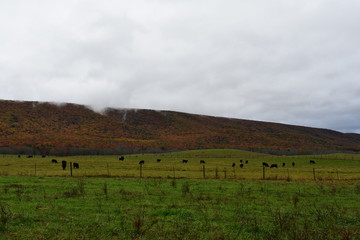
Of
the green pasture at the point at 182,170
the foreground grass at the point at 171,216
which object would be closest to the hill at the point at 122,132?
the green pasture at the point at 182,170

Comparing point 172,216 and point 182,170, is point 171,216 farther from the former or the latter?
point 182,170

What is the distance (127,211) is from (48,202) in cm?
440

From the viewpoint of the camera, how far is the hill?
96625mm

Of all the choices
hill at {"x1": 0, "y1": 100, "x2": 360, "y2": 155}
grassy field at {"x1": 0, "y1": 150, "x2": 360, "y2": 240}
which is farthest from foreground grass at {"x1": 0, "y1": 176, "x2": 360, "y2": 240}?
hill at {"x1": 0, "y1": 100, "x2": 360, "y2": 155}

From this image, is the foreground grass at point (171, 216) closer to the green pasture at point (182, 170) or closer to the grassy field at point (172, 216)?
the grassy field at point (172, 216)

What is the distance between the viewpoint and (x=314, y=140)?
16138 cm

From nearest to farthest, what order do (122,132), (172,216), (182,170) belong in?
(172,216)
(182,170)
(122,132)

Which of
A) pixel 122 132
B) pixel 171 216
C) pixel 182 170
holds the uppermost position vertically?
pixel 122 132

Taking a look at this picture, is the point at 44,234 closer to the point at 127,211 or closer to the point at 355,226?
the point at 127,211

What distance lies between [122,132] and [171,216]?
116418 millimetres

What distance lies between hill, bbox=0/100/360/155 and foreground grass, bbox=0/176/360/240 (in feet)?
247

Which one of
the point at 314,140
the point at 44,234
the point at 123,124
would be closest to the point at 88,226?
the point at 44,234

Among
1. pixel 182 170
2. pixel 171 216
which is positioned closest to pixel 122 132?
pixel 182 170

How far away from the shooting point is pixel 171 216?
1086 centimetres
